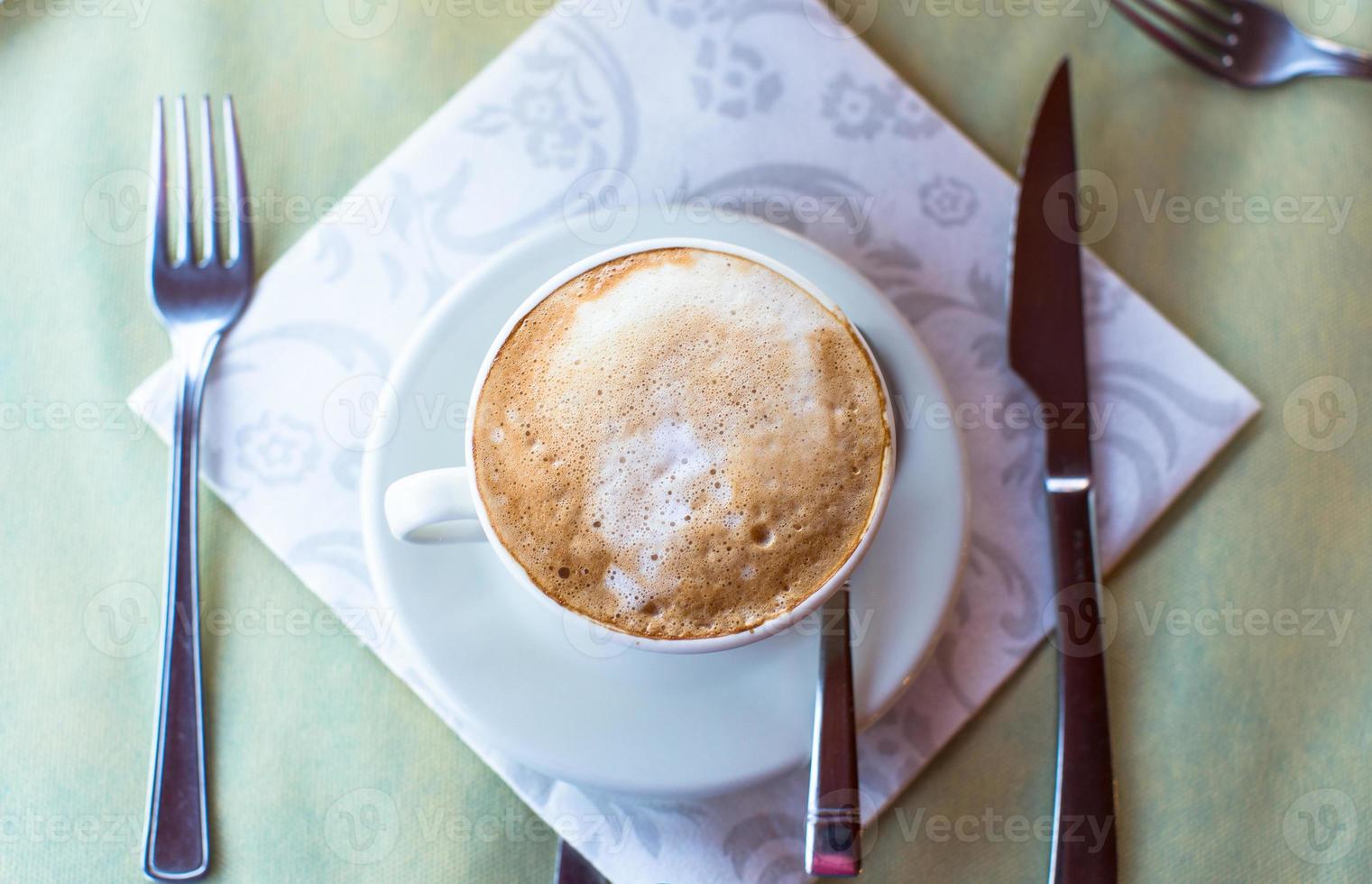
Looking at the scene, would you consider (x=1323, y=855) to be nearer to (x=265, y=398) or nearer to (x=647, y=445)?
(x=647, y=445)

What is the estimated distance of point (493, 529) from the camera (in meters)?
0.70

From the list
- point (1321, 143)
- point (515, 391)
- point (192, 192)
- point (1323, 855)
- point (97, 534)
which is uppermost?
point (1321, 143)

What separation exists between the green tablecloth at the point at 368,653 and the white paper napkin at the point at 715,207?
0.05m

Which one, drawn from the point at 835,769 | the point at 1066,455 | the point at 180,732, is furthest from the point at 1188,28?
the point at 180,732

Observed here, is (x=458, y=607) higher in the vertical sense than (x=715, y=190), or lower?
lower

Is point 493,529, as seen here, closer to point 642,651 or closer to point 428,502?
point 428,502

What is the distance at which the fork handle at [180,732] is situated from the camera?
34.6 inches

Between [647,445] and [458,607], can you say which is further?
[458,607]

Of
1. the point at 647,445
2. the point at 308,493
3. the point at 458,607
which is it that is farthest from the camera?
the point at 308,493

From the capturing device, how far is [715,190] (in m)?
0.96

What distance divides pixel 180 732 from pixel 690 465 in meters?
0.55

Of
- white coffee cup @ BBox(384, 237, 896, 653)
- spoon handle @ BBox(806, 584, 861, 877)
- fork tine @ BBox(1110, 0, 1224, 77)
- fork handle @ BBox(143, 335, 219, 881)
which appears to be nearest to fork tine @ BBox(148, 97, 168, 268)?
fork handle @ BBox(143, 335, 219, 881)

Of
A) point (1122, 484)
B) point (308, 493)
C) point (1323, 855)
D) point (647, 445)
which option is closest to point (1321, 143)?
point (1122, 484)

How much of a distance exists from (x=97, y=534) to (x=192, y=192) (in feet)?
1.13
